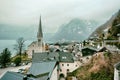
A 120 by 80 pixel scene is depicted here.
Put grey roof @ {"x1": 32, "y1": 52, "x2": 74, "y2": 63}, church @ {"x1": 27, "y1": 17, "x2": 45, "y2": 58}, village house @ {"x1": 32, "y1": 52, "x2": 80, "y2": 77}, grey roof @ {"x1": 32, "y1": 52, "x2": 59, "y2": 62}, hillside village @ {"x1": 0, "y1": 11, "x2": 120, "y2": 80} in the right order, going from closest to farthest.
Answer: hillside village @ {"x1": 0, "y1": 11, "x2": 120, "y2": 80}
village house @ {"x1": 32, "y1": 52, "x2": 80, "y2": 77}
grey roof @ {"x1": 32, "y1": 52, "x2": 74, "y2": 63}
grey roof @ {"x1": 32, "y1": 52, "x2": 59, "y2": 62}
church @ {"x1": 27, "y1": 17, "x2": 45, "y2": 58}

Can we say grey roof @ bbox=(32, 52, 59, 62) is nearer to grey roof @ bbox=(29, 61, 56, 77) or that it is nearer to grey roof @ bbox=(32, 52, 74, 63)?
grey roof @ bbox=(32, 52, 74, 63)

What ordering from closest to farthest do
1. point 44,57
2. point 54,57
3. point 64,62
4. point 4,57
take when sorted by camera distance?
point 64,62 → point 54,57 → point 44,57 → point 4,57

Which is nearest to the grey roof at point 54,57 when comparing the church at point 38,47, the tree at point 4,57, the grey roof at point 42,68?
the grey roof at point 42,68

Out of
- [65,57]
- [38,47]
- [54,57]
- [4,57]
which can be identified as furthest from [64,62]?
[38,47]

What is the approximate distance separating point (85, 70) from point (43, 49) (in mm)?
48170

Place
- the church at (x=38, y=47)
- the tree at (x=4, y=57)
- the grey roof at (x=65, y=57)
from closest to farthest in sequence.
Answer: the grey roof at (x=65, y=57) < the tree at (x=4, y=57) < the church at (x=38, y=47)

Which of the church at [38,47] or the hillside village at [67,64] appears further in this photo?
the church at [38,47]

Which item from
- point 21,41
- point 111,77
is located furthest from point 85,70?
point 21,41

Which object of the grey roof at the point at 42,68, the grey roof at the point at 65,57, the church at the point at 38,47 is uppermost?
the church at the point at 38,47

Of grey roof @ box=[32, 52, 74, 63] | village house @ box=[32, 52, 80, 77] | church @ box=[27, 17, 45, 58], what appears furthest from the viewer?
church @ box=[27, 17, 45, 58]

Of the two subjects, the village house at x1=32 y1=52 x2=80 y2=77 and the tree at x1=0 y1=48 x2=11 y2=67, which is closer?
the village house at x1=32 y1=52 x2=80 y2=77

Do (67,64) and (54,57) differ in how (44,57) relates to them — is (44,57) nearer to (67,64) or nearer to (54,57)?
(54,57)

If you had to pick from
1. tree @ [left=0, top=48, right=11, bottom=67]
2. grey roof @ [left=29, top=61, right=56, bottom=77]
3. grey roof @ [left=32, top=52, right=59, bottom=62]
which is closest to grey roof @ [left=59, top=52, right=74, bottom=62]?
grey roof @ [left=32, top=52, right=59, bottom=62]

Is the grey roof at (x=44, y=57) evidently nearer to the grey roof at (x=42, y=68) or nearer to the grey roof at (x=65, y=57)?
the grey roof at (x=65, y=57)
